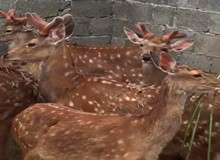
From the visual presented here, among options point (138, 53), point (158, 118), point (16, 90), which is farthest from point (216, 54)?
point (158, 118)

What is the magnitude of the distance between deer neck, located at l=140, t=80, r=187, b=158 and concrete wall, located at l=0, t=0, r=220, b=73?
3133 mm

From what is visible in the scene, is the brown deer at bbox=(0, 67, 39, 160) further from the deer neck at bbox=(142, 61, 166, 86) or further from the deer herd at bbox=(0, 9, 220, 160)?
the deer neck at bbox=(142, 61, 166, 86)

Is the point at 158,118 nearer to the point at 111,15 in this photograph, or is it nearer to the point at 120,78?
the point at 120,78

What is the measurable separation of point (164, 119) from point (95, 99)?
1081mm

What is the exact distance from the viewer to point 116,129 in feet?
14.6

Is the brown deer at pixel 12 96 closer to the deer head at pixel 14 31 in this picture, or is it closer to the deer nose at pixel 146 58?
the deer nose at pixel 146 58

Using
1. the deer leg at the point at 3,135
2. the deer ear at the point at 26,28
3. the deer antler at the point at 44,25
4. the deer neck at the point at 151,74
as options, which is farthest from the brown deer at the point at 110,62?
the deer leg at the point at 3,135

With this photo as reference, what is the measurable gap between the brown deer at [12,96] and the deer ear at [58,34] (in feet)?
1.36

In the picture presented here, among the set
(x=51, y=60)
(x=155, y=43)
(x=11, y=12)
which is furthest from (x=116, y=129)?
(x=11, y=12)

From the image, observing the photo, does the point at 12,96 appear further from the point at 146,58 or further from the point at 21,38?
the point at 21,38

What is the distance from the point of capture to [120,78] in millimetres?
6633

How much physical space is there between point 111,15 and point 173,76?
13.3 ft

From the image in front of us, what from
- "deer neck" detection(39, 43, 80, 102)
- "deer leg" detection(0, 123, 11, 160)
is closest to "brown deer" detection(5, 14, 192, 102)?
"deer neck" detection(39, 43, 80, 102)

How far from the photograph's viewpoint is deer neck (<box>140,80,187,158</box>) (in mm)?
4391
